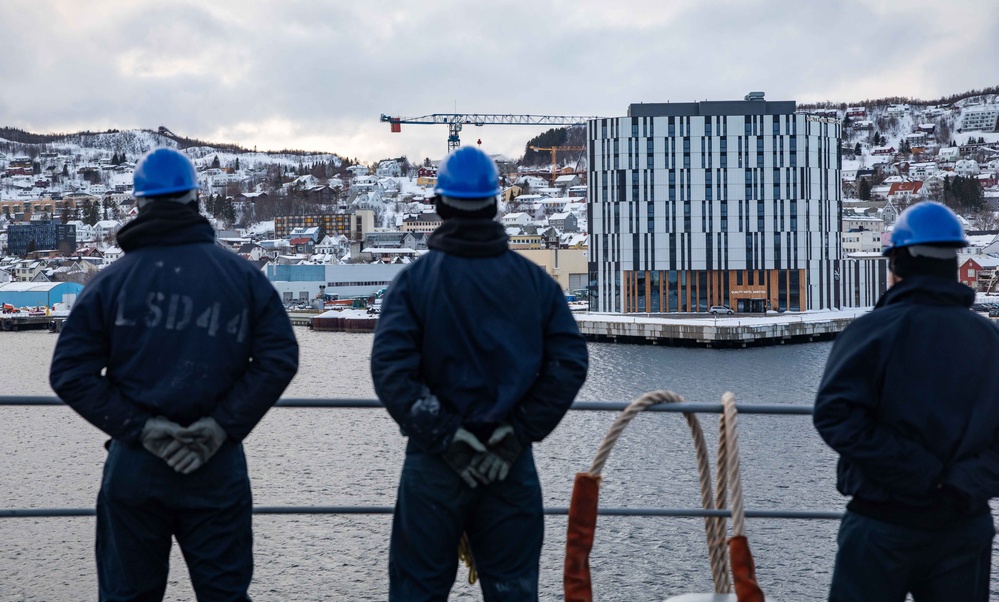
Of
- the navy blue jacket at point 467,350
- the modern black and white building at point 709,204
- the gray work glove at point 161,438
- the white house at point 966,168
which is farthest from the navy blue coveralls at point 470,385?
→ the white house at point 966,168

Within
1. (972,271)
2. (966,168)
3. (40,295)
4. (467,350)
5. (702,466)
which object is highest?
(966,168)

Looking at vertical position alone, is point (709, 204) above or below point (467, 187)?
above

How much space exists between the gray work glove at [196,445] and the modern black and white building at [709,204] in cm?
5709

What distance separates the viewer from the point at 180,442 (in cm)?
245

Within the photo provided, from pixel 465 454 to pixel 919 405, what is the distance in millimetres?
1095

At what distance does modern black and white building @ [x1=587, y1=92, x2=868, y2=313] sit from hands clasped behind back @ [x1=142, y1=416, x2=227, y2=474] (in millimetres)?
57103

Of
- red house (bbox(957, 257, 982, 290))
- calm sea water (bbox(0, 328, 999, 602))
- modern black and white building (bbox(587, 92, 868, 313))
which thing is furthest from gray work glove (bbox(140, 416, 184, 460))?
red house (bbox(957, 257, 982, 290))

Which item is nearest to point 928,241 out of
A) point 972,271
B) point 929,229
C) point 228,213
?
point 929,229

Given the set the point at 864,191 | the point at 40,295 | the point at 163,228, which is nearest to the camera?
the point at 163,228

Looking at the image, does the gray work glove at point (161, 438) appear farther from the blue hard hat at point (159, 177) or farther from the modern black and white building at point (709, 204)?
the modern black and white building at point (709, 204)

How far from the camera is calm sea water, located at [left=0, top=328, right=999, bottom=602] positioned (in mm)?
10359

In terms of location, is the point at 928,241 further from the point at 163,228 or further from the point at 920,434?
the point at 163,228

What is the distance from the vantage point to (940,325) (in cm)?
234

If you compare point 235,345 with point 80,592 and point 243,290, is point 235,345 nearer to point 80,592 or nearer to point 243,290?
point 243,290
